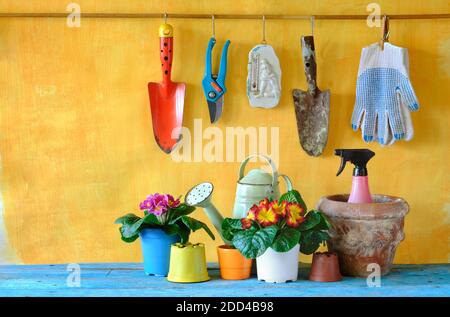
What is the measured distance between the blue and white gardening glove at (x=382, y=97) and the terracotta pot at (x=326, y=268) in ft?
1.36

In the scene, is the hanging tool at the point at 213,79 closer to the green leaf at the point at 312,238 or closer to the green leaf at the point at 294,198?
the green leaf at the point at 294,198

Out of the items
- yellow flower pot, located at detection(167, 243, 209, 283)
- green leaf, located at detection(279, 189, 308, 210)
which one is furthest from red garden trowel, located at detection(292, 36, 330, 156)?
yellow flower pot, located at detection(167, 243, 209, 283)

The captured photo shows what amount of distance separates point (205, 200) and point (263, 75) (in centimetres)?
43

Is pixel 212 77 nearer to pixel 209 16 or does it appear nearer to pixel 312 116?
pixel 209 16

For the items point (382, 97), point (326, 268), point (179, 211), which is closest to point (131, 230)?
point (179, 211)

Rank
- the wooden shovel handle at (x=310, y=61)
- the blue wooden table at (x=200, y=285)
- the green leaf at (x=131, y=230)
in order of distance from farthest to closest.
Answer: the wooden shovel handle at (x=310, y=61) → the green leaf at (x=131, y=230) → the blue wooden table at (x=200, y=285)

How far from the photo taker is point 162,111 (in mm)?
1963

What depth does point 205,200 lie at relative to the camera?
67.9 inches

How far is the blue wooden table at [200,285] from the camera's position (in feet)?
5.30

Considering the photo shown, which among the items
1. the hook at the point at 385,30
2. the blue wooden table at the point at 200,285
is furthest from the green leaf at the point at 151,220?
the hook at the point at 385,30

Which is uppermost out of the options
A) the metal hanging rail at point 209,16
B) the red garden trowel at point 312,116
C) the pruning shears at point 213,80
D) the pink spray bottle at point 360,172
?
the metal hanging rail at point 209,16

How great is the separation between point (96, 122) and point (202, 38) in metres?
0.38

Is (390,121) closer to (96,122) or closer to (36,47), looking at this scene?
(96,122)

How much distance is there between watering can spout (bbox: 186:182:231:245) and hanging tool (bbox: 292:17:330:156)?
0.36m
